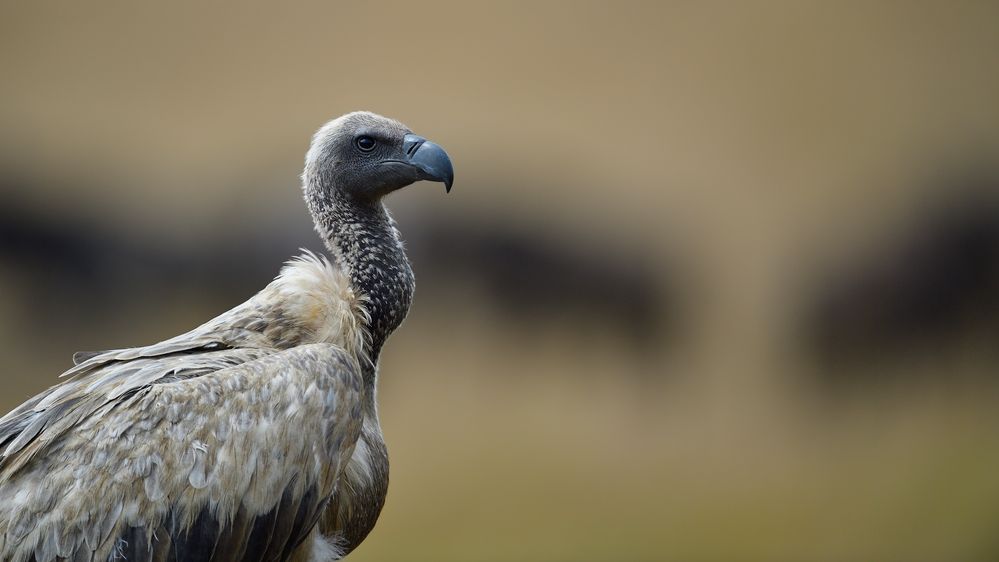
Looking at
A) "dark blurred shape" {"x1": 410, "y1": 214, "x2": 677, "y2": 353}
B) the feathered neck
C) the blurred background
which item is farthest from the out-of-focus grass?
the feathered neck

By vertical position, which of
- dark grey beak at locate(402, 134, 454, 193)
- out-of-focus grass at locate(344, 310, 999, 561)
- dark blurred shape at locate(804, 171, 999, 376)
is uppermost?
dark grey beak at locate(402, 134, 454, 193)

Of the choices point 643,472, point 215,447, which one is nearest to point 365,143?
point 215,447

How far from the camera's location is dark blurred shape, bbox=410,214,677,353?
4355 mm

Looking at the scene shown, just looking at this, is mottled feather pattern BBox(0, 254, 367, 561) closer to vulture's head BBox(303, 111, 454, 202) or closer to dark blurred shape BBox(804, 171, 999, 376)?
vulture's head BBox(303, 111, 454, 202)

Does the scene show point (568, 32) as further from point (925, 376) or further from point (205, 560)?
point (205, 560)

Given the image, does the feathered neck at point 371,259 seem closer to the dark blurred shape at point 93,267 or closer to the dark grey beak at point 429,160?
the dark grey beak at point 429,160

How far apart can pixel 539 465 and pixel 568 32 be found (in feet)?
6.11

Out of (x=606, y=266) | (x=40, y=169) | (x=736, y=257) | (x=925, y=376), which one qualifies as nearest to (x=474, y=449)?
(x=606, y=266)

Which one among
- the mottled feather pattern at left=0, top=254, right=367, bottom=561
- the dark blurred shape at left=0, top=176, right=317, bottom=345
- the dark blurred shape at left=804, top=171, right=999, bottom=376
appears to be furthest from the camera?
the dark blurred shape at left=0, top=176, right=317, bottom=345

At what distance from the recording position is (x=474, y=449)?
4.39m

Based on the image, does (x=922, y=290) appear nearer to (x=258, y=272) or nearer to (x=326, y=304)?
(x=258, y=272)

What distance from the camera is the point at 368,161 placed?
235 cm

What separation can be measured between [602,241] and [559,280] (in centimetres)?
25

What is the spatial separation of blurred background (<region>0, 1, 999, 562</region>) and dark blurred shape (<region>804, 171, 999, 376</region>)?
0.04ft
